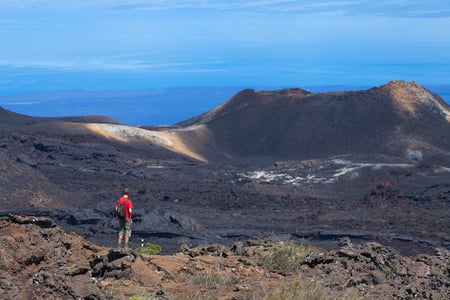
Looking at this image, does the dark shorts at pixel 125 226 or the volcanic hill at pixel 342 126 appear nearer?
the dark shorts at pixel 125 226

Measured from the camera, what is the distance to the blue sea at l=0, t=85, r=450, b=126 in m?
103

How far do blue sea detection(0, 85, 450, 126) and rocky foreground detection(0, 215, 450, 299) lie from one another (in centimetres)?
8541

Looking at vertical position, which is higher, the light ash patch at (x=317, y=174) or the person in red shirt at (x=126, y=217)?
the light ash patch at (x=317, y=174)

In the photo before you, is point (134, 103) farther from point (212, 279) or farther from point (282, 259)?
point (212, 279)

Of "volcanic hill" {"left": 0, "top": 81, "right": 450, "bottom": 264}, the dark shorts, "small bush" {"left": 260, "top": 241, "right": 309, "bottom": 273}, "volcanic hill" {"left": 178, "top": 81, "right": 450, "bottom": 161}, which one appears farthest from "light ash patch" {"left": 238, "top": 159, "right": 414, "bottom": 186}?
"small bush" {"left": 260, "top": 241, "right": 309, "bottom": 273}

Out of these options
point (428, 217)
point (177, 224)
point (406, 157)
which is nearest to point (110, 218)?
point (177, 224)

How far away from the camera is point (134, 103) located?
374ft

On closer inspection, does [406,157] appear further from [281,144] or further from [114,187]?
[114,187]

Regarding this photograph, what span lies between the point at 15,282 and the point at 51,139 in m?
37.5

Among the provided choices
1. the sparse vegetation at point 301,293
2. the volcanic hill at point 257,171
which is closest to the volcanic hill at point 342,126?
the volcanic hill at point 257,171

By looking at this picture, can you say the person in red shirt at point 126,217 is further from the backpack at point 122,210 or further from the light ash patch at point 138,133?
the light ash patch at point 138,133

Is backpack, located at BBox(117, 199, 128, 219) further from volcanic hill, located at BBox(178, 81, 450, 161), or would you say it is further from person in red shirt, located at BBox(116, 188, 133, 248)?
volcanic hill, located at BBox(178, 81, 450, 161)

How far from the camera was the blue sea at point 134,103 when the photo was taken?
339ft

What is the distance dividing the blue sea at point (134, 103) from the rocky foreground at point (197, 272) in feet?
280
